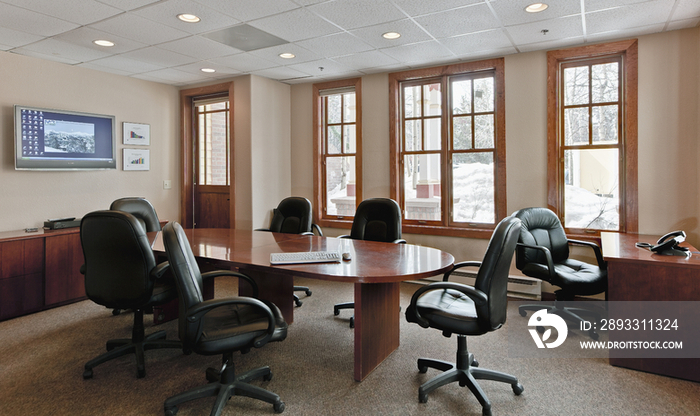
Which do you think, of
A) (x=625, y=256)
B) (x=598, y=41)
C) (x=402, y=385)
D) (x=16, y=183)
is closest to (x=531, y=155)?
(x=598, y=41)

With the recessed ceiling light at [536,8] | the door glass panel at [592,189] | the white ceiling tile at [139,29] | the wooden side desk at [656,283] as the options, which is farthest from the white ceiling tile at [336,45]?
the wooden side desk at [656,283]

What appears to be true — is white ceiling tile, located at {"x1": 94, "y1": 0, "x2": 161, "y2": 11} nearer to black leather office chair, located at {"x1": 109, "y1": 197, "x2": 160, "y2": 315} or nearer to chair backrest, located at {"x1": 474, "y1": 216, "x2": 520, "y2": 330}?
black leather office chair, located at {"x1": 109, "y1": 197, "x2": 160, "y2": 315}

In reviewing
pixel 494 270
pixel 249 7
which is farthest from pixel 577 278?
pixel 249 7

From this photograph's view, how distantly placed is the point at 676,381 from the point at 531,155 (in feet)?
8.05

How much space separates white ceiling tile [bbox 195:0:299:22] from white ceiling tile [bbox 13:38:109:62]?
185 centimetres

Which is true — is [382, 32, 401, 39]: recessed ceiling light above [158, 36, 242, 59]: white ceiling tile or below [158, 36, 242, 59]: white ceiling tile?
below

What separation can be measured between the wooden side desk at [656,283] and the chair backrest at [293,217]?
270 cm

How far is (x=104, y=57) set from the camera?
14.8 feet

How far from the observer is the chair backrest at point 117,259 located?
2.57 m

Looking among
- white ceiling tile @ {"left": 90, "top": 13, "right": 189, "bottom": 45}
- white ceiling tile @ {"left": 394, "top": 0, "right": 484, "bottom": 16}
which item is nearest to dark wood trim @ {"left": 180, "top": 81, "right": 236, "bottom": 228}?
white ceiling tile @ {"left": 90, "top": 13, "right": 189, "bottom": 45}

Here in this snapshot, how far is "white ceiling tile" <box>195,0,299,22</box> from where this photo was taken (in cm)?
313

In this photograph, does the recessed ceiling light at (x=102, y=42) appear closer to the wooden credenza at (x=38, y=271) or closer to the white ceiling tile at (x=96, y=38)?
the white ceiling tile at (x=96, y=38)

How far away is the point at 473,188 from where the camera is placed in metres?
4.89

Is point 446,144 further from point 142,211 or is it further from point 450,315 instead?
point 142,211
